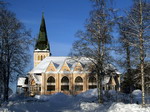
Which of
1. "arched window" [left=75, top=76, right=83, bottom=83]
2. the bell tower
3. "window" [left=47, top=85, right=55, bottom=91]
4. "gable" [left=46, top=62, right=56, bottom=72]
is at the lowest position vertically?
"window" [left=47, top=85, right=55, bottom=91]

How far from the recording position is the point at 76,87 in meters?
51.0

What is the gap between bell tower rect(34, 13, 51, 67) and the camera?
6894cm

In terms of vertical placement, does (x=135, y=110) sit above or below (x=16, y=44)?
below

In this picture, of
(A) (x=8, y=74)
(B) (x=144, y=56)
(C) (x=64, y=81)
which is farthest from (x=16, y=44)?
(C) (x=64, y=81)

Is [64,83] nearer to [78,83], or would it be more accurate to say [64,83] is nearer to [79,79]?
[78,83]

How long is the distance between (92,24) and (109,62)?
140 inches

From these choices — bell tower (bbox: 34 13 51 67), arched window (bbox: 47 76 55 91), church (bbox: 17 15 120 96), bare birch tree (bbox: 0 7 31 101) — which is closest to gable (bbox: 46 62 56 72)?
church (bbox: 17 15 120 96)

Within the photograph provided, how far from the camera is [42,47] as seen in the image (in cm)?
6931

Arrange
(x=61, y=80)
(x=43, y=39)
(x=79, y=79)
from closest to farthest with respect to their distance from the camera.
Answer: (x=61, y=80)
(x=79, y=79)
(x=43, y=39)

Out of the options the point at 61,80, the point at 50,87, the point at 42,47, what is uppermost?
the point at 42,47

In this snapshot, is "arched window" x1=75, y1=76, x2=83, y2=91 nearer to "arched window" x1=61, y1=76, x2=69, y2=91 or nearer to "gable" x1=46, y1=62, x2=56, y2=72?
"arched window" x1=61, y1=76, x2=69, y2=91

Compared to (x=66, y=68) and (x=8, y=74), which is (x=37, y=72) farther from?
(x=8, y=74)

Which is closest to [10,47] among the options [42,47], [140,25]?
[140,25]

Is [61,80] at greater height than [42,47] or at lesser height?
lesser
